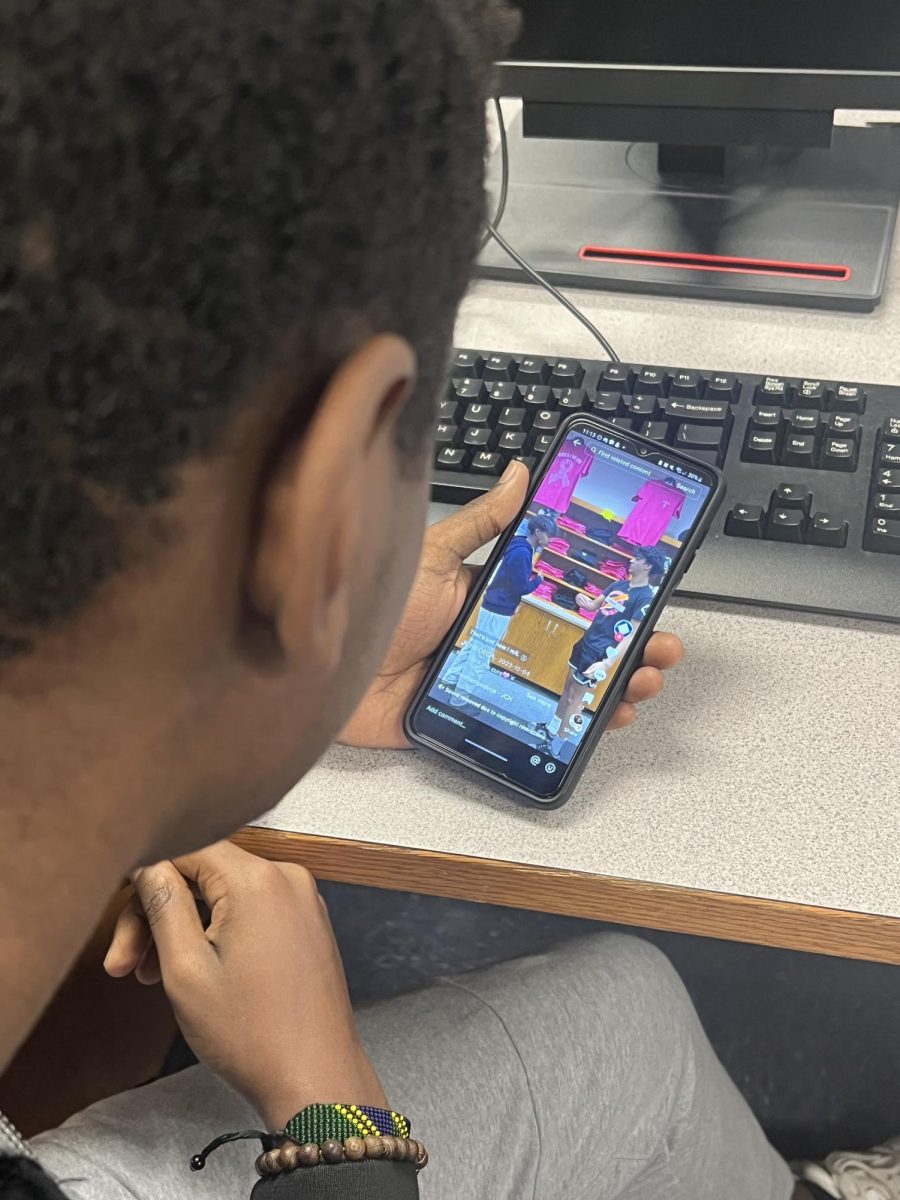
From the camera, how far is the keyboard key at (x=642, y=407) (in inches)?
27.4

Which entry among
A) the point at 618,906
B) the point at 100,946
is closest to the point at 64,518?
the point at 618,906

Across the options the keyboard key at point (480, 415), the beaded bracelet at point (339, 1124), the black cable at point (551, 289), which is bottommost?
the beaded bracelet at point (339, 1124)

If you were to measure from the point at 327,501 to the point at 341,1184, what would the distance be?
375 millimetres

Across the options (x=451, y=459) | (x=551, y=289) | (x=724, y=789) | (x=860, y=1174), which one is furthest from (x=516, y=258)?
(x=860, y=1174)

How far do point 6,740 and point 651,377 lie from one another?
502 mm

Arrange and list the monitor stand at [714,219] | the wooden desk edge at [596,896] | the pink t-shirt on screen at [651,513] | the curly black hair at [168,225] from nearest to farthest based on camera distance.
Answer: the curly black hair at [168,225] < the wooden desk edge at [596,896] < the pink t-shirt on screen at [651,513] < the monitor stand at [714,219]

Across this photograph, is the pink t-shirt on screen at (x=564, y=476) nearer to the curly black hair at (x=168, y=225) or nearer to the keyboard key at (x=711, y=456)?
the keyboard key at (x=711, y=456)

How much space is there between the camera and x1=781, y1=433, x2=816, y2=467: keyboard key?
2.17 feet

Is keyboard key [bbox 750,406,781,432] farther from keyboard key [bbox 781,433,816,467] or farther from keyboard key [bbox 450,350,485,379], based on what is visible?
keyboard key [bbox 450,350,485,379]

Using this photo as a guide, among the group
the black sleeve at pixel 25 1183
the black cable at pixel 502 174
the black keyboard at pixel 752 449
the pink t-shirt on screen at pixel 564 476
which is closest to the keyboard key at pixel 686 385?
the black keyboard at pixel 752 449

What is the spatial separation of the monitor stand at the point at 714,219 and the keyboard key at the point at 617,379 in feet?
0.52

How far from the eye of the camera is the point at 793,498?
64 cm

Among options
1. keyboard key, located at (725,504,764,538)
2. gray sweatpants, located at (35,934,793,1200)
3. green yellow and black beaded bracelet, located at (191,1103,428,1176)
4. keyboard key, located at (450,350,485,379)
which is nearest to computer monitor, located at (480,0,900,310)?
keyboard key, located at (450,350,485,379)

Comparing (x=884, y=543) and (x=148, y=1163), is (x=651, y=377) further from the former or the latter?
(x=148, y=1163)
